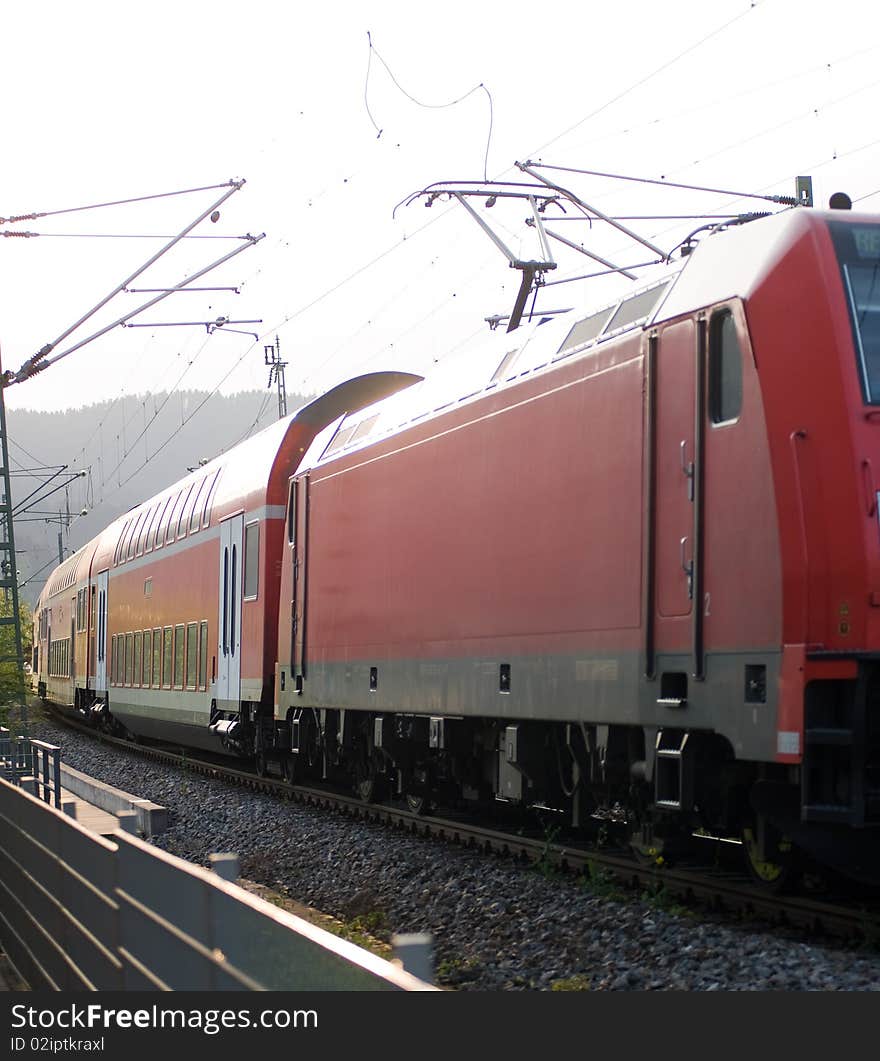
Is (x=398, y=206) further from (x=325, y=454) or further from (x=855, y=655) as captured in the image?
(x=855, y=655)

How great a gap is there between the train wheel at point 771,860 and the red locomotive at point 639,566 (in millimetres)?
21

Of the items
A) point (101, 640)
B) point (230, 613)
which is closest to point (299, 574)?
point (230, 613)

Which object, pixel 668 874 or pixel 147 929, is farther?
pixel 668 874

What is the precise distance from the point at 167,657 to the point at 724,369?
57.2 feet

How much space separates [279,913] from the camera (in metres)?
3.04

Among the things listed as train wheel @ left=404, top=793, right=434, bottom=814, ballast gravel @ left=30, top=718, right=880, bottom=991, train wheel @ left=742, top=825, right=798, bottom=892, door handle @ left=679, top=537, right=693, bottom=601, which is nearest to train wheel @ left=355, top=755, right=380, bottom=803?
ballast gravel @ left=30, top=718, right=880, bottom=991

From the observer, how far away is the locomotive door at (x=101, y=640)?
107 feet

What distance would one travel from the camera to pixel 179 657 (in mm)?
23094

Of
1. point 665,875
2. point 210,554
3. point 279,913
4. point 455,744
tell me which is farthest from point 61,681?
point 279,913

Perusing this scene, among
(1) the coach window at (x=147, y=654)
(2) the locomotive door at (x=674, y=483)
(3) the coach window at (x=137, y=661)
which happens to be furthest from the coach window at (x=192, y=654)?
(2) the locomotive door at (x=674, y=483)

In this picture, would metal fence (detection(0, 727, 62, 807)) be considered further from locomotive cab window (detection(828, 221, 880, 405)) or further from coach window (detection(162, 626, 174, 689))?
coach window (detection(162, 626, 174, 689))

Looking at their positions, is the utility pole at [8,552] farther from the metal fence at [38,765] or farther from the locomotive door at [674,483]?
the locomotive door at [674,483]

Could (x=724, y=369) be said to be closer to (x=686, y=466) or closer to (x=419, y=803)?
(x=686, y=466)

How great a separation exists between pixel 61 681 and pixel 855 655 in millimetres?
38508
